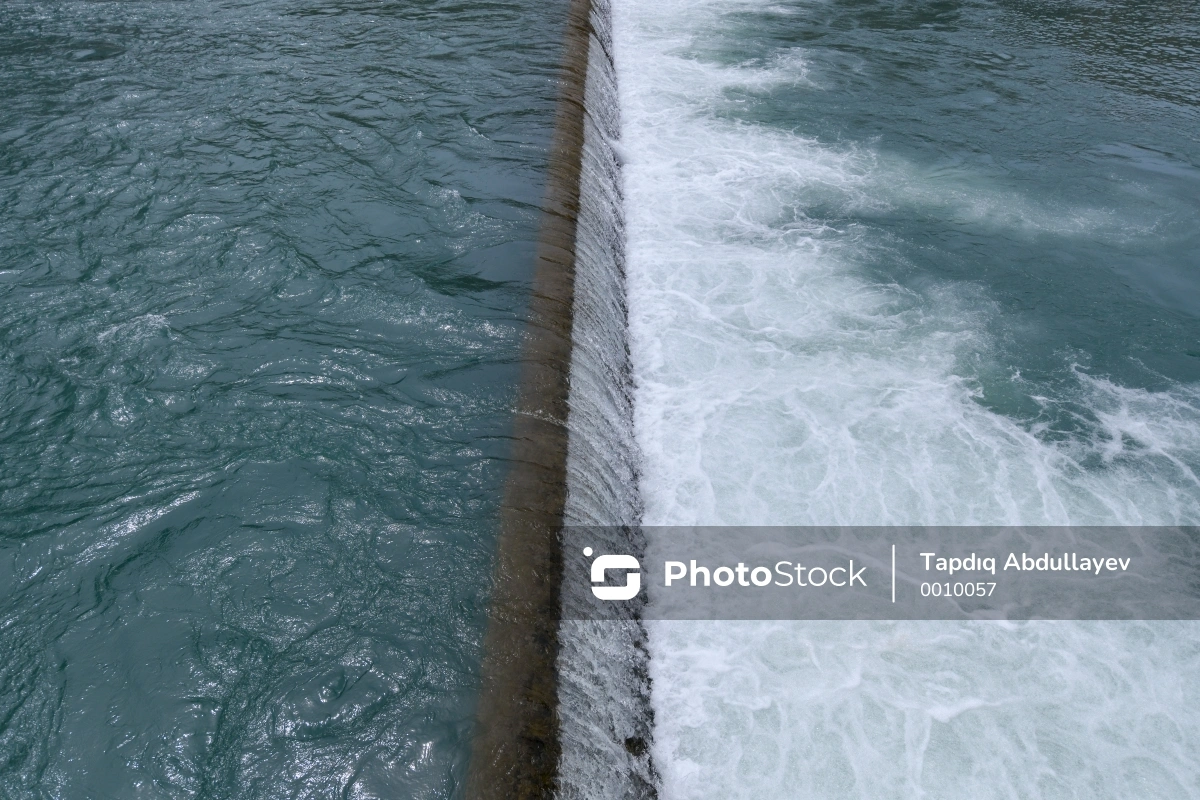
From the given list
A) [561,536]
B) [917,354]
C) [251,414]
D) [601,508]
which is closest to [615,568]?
[601,508]

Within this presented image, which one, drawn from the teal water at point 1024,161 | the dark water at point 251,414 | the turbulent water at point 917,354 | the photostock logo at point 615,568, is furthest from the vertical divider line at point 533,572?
the teal water at point 1024,161

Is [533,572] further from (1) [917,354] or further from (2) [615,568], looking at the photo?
(1) [917,354]

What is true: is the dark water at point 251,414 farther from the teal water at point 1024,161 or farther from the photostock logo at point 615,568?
the teal water at point 1024,161

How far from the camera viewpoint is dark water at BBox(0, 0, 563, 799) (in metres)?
4.79

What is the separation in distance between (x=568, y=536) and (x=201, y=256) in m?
5.01

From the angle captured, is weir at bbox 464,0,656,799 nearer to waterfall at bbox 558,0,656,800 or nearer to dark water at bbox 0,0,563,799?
waterfall at bbox 558,0,656,800

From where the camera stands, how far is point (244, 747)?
4664mm

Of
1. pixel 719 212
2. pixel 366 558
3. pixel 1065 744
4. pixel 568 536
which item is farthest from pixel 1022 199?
pixel 366 558

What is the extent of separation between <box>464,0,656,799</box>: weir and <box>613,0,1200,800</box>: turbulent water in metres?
0.37

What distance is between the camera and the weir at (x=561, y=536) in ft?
15.3

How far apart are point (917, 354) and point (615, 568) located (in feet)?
13.9

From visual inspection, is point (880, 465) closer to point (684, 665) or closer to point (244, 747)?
point (684, 665)

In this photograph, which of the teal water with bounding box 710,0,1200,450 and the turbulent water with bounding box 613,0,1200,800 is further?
the teal water with bounding box 710,0,1200,450

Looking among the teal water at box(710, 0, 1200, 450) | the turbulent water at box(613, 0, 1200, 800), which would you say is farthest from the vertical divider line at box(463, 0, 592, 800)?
the teal water at box(710, 0, 1200, 450)
